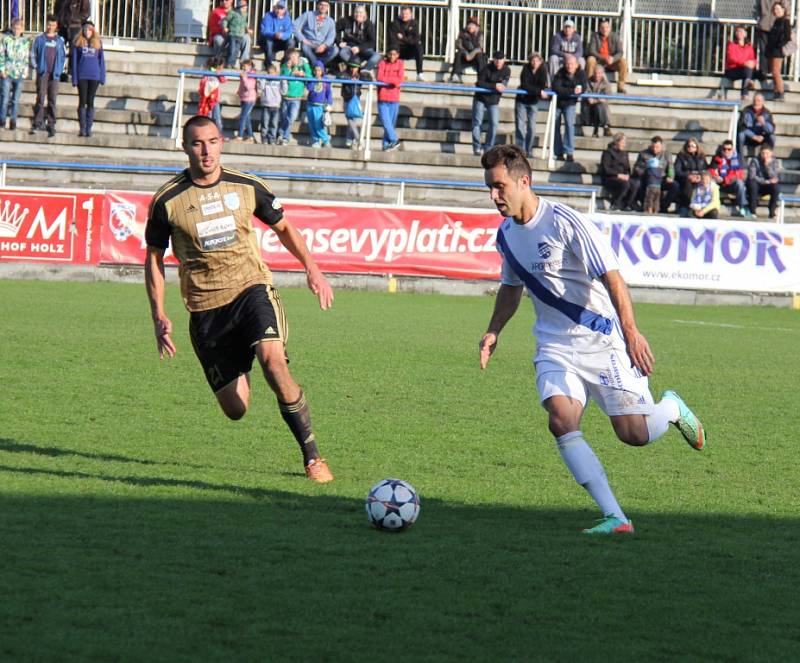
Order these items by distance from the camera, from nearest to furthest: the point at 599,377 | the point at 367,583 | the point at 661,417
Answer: the point at 367,583
the point at 599,377
the point at 661,417

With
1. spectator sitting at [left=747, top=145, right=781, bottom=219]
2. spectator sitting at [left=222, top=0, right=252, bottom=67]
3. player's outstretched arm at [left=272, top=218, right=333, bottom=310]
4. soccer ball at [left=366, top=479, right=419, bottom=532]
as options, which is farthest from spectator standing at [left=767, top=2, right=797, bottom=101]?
soccer ball at [left=366, top=479, right=419, bottom=532]

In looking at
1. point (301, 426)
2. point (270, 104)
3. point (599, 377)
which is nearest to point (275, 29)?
point (270, 104)

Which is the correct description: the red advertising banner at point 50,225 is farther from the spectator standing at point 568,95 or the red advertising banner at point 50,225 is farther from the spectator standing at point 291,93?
the spectator standing at point 568,95

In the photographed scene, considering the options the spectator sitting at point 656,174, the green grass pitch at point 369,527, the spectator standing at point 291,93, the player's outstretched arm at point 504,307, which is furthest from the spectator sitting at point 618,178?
the player's outstretched arm at point 504,307

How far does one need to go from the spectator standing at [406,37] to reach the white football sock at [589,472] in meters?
21.6

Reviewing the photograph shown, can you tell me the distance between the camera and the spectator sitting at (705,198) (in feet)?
74.3

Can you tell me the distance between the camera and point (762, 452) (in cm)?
839

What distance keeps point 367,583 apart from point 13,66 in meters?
21.6

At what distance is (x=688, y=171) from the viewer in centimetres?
2308

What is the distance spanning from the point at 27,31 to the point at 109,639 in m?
28.0

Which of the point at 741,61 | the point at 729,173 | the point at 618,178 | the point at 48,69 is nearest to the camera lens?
the point at 618,178

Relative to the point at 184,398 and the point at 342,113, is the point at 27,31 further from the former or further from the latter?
the point at 184,398

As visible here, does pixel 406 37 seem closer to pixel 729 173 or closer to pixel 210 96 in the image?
pixel 210 96

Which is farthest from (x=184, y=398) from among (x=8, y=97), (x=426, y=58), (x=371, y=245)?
(x=426, y=58)
